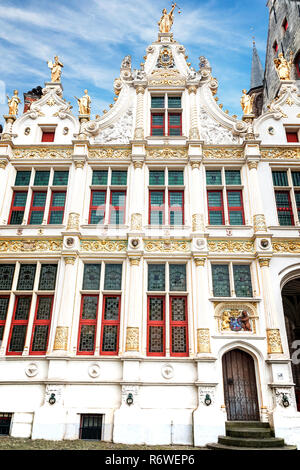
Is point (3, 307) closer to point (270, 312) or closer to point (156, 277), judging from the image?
point (156, 277)

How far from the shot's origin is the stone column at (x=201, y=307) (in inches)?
427

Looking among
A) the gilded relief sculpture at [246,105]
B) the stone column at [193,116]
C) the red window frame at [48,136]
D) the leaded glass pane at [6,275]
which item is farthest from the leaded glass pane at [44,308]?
the gilded relief sculpture at [246,105]

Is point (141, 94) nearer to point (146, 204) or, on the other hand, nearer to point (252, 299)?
point (146, 204)

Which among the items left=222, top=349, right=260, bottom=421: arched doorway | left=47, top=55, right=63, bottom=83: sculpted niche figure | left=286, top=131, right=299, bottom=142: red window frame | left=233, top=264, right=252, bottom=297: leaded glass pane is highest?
left=47, top=55, right=63, bottom=83: sculpted niche figure

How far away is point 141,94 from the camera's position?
49.3 ft

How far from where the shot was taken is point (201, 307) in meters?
11.3

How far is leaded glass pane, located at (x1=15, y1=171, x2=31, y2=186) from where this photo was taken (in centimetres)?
1380

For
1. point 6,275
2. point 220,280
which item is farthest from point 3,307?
point 220,280

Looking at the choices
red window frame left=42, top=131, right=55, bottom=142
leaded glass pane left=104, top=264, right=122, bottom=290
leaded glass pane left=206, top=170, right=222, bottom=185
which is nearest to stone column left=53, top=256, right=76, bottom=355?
leaded glass pane left=104, top=264, right=122, bottom=290

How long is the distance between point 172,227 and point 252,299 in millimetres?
3766

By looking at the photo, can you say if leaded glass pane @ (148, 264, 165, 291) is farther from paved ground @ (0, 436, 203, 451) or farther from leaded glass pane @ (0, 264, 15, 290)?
leaded glass pane @ (0, 264, 15, 290)

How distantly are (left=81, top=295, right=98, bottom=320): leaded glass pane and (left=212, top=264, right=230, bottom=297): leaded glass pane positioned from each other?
4.18 meters

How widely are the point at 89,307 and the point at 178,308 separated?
10.1 ft

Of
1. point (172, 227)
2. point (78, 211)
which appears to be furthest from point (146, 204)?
point (78, 211)
